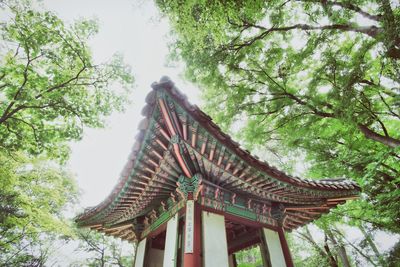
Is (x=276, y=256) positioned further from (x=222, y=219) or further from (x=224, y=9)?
(x=224, y=9)

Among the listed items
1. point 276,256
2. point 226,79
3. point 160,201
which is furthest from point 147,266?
point 226,79

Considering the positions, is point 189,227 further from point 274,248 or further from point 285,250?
point 285,250

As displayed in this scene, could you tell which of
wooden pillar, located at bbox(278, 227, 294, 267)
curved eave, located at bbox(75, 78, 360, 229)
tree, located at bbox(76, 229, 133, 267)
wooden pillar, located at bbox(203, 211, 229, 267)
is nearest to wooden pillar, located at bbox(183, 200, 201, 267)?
wooden pillar, located at bbox(203, 211, 229, 267)

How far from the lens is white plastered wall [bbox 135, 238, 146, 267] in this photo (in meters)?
6.15

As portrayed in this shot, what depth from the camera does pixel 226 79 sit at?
6.40 meters

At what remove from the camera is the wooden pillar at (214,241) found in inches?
155

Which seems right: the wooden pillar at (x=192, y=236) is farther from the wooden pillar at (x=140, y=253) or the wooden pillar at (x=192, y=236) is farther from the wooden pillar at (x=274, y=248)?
the wooden pillar at (x=140, y=253)

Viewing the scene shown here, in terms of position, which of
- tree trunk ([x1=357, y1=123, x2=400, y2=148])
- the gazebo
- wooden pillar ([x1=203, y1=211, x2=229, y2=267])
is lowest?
wooden pillar ([x1=203, y1=211, x2=229, y2=267])

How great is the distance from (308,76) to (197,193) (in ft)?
15.1

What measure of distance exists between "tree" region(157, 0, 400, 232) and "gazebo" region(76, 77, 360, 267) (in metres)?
1.56

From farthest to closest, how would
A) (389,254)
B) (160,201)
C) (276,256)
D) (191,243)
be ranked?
(389,254) → (160,201) → (276,256) → (191,243)

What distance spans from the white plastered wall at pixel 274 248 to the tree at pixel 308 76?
244cm

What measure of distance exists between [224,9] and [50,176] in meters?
13.9

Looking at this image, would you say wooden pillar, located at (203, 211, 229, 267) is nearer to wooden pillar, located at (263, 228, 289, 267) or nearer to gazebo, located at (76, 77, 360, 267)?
gazebo, located at (76, 77, 360, 267)
